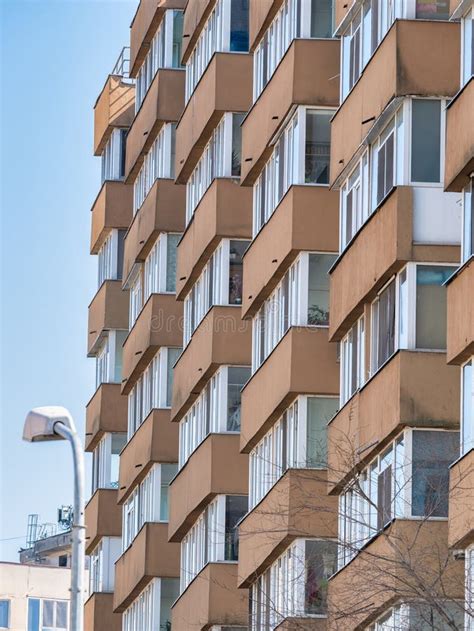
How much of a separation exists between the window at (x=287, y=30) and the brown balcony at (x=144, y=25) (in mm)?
12866

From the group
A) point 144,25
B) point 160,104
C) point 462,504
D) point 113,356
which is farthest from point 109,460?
point 462,504

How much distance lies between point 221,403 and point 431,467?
15543 mm

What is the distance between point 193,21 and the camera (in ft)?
184

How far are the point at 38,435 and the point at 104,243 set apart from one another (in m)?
43.3

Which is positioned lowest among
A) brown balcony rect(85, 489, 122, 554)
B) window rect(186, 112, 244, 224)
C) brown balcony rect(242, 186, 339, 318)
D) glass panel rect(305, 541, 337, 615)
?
glass panel rect(305, 541, 337, 615)

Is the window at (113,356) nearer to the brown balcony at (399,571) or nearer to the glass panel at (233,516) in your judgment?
the glass panel at (233,516)

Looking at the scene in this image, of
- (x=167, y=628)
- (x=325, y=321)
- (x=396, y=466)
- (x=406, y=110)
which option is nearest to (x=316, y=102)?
(x=325, y=321)

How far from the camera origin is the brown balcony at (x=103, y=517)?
64750 millimetres

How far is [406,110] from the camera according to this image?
121ft

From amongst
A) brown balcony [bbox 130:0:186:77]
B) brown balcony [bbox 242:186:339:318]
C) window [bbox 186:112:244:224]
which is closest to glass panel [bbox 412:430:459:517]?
brown balcony [bbox 242:186:339:318]

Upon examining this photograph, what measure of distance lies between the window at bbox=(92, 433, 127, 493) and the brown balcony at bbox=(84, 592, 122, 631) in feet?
11.3

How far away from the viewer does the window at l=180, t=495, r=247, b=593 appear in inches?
1965

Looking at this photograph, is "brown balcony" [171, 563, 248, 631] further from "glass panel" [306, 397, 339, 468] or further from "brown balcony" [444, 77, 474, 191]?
"brown balcony" [444, 77, 474, 191]

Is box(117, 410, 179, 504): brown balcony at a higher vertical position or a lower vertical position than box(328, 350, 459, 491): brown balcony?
higher
